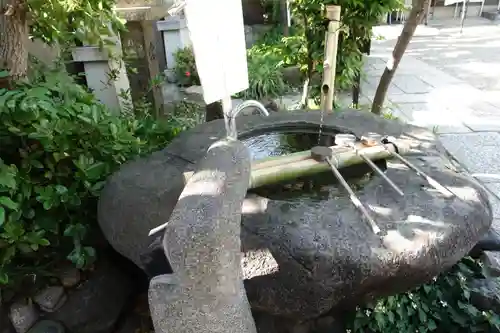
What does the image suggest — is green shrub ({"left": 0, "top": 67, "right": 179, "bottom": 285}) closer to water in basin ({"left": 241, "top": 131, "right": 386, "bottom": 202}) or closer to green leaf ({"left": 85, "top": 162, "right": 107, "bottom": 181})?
green leaf ({"left": 85, "top": 162, "right": 107, "bottom": 181})

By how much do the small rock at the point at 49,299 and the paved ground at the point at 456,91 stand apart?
121 inches

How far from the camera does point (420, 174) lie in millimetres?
1943

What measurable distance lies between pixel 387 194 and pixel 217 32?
3.22 feet

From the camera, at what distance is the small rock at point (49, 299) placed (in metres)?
2.29

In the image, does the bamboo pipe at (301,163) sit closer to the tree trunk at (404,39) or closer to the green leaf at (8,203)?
the green leaf at (8,203)

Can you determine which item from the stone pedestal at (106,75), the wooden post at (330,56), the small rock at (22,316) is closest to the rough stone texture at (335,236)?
the small rock at (22,316)

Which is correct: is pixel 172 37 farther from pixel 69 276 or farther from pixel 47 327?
pixel 47 327

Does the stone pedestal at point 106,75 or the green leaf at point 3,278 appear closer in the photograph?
the green leaf at point 3,278

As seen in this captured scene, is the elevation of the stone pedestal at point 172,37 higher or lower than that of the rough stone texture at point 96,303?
higher

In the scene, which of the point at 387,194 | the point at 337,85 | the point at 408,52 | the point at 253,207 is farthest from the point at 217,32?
the point at 408,52

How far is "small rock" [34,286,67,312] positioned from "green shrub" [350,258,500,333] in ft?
5.23

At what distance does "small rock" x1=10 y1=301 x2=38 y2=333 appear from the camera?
87.7 inches

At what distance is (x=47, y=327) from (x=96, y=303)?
0.26 meters

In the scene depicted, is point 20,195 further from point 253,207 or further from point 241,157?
point 241,157
